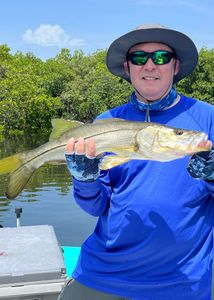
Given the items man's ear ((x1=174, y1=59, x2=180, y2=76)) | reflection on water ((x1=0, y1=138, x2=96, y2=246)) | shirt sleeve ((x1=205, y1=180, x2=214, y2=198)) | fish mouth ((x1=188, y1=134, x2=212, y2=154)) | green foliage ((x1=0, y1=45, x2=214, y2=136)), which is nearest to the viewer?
fish mouth ((x1=188, y1=134, x2=212, y2=154))

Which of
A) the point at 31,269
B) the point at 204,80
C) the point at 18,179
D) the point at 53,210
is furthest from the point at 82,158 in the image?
the point at 204,80

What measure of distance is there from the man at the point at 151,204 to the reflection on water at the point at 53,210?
26.3 feet

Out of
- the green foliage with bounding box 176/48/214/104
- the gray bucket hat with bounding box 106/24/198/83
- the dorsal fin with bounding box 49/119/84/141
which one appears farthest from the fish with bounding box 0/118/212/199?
the green foliage with bounding box 176/48/214/104

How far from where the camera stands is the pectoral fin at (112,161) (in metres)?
2.70

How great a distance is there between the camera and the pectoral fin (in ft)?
8.86

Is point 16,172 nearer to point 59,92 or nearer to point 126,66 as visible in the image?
point 126,66

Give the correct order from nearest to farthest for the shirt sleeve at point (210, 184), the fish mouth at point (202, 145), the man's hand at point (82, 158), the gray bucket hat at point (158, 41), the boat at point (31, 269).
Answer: the fish mouth at point (202, 145) < the shirt sleeve at point (210, 184) < the man's hand at point (82, 158) < the gray bucket hat at point (158, 41) < the boat at point (31, 269)

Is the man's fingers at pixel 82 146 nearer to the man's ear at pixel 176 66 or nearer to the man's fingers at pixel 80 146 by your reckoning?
the man's fingers at pixel 80 146

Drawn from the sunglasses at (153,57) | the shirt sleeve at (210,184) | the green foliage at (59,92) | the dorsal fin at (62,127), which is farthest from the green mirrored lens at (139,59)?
the green foliage at (59,92)

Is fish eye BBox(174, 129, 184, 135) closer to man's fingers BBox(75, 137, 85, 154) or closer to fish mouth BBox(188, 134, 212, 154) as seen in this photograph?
fish mouth BBox(188, 134, 212, 154)

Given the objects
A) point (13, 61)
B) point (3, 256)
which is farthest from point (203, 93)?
point (3, 256)

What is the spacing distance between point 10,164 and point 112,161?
59 cm

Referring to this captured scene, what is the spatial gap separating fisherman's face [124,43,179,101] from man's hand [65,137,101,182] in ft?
1.52

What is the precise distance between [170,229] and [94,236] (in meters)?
0.53
